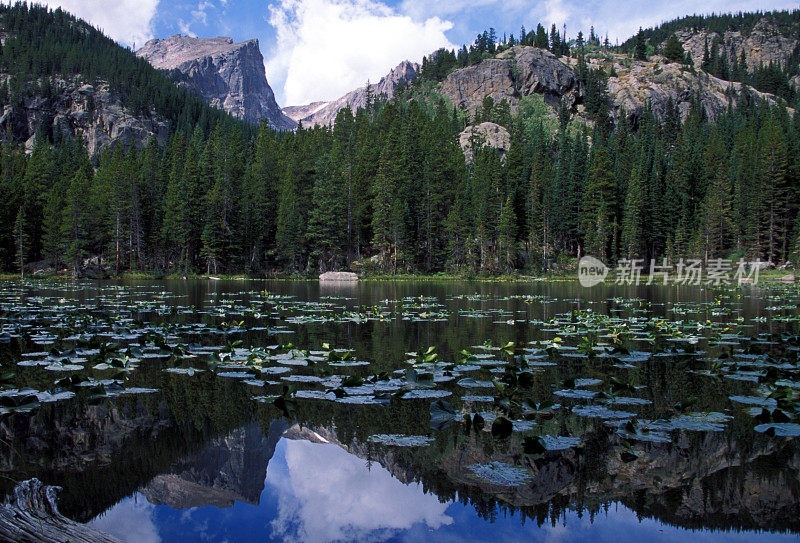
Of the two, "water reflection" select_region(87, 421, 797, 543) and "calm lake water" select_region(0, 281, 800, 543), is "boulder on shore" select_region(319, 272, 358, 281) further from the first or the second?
"water reflection" select_region(87, 421, 797, 543)

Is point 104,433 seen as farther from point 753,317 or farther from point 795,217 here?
point 795,217

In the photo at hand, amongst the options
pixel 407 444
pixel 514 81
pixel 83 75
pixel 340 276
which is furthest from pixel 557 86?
pixel 407 444

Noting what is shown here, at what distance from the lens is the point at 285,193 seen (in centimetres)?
6662

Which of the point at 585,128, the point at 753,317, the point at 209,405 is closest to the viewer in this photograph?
the point at 209,405

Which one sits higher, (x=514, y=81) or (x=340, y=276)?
(x=514, y=81)

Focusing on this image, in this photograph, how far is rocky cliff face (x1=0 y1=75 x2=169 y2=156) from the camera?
136875mm

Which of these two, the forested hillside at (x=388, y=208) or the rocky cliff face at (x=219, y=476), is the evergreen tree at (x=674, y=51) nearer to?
the forested hillside at (x=388, y=208)

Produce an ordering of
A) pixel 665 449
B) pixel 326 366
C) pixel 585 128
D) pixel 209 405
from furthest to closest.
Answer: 1. pixel 585 128
2. pixel 326 366
3. pixel 209 405
4. pixel 665 449

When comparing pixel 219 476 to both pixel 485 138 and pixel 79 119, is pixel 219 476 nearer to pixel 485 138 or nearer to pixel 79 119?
pixel 485 138

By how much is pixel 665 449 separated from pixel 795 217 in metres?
87.7

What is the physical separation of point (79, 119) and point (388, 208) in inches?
5052

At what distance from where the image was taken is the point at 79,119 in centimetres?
14100

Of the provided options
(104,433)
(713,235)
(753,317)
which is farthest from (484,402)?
(713,235)

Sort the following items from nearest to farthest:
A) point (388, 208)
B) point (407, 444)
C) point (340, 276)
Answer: point (407, 444) → point (340, 276) → point (388, 208)
